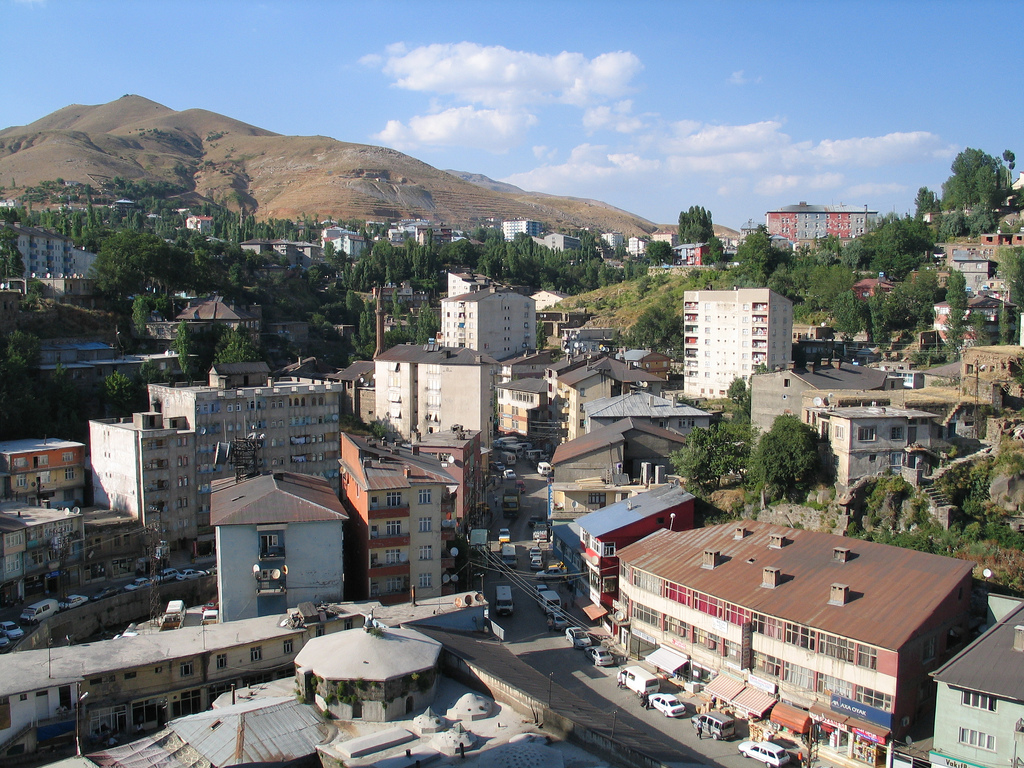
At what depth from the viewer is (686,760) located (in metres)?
15.3

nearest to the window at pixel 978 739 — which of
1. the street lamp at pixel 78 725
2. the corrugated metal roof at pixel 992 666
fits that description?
the corrugated metal roof at pixel 992 666

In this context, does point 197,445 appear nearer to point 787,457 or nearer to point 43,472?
point 43,472

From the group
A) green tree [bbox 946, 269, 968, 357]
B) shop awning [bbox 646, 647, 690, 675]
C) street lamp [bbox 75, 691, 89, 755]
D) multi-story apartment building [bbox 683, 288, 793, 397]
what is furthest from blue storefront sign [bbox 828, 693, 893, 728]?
Result: multi-story apartment building [bbox 683, 288, 793, 397]

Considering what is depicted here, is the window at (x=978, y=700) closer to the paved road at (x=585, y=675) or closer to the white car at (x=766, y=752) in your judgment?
the white car at (x=766, y=752)

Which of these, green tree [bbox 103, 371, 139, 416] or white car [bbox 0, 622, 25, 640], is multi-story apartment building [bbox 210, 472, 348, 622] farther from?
green tree [bbox 103, 371, 139, 416]

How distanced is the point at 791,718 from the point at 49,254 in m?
62.9

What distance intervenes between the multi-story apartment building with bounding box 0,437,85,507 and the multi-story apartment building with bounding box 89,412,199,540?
1418 millimetres

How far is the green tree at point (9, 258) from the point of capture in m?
54.2

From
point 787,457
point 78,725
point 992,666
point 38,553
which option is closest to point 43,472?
point 38,553

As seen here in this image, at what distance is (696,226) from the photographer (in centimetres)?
8462

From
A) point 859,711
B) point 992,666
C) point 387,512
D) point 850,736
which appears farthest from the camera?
point 387,512

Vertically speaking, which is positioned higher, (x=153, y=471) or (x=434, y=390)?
(x=434, y=390)

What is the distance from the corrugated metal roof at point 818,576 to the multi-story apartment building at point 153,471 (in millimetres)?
18646

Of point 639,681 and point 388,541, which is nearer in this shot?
point 639,681
